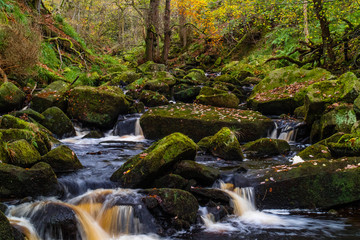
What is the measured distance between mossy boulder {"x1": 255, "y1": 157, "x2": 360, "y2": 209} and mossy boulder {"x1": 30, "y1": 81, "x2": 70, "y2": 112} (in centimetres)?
787

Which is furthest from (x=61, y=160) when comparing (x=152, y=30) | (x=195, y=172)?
(x=152, y=30)

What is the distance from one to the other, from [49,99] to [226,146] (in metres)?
6.66

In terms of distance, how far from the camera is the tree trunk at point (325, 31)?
409 inches

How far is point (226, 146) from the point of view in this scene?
7.28 m

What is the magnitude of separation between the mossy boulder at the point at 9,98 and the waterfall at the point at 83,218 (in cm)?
591

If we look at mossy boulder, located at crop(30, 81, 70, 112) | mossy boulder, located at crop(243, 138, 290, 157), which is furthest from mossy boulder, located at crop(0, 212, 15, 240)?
mossy boulder, located at crop(30, 81, 70, 112)

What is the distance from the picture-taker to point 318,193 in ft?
16.6

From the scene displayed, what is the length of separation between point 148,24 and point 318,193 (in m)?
16.4

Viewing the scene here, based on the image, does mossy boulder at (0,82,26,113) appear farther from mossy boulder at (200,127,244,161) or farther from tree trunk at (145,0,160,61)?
tree trunk at (145,0,160,61)

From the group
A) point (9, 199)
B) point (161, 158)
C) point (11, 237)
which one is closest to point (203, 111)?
point (161, 158)

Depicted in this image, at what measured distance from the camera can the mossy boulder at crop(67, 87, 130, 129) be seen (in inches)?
410

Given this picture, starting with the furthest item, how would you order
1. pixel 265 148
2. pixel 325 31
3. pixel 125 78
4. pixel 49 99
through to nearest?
1. pixel 125 78
2. pixel 325 31
3. pixel 49 99
4. pixel 265 148

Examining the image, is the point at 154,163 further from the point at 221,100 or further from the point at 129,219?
the point at 221,100

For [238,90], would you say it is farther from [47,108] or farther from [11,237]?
[11,237]
